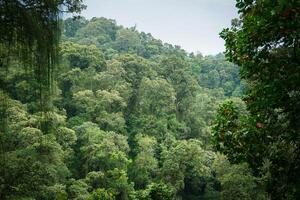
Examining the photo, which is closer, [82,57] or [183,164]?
[183,164]

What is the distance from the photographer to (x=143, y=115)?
1013 inches

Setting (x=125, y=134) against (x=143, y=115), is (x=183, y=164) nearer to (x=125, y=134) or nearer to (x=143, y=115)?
(x=125, y=134)

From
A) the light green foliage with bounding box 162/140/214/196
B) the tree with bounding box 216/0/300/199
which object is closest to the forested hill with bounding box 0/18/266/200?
the light green foliage with bounding box 162/140/214/196

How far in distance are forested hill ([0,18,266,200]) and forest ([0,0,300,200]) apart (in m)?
0.07

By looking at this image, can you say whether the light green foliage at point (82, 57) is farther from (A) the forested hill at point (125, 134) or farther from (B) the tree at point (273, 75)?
(B) the tree at point (273, 75)

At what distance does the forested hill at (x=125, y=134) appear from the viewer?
15.7m

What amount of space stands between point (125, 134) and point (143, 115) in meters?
2.33

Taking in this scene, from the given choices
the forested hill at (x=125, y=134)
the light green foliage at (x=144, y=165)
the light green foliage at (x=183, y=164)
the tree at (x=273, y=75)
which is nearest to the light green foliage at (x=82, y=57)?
the forested hill at (x=125, y=134)

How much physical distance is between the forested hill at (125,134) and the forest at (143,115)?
7cm

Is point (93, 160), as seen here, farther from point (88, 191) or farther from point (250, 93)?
point (250, 93)

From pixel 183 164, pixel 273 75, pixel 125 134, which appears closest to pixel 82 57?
pixel 125 134

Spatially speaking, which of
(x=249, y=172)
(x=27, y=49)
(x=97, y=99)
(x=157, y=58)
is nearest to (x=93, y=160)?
(x=97, y=99)

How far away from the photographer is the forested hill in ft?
51.5

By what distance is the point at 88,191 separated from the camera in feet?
57.8
